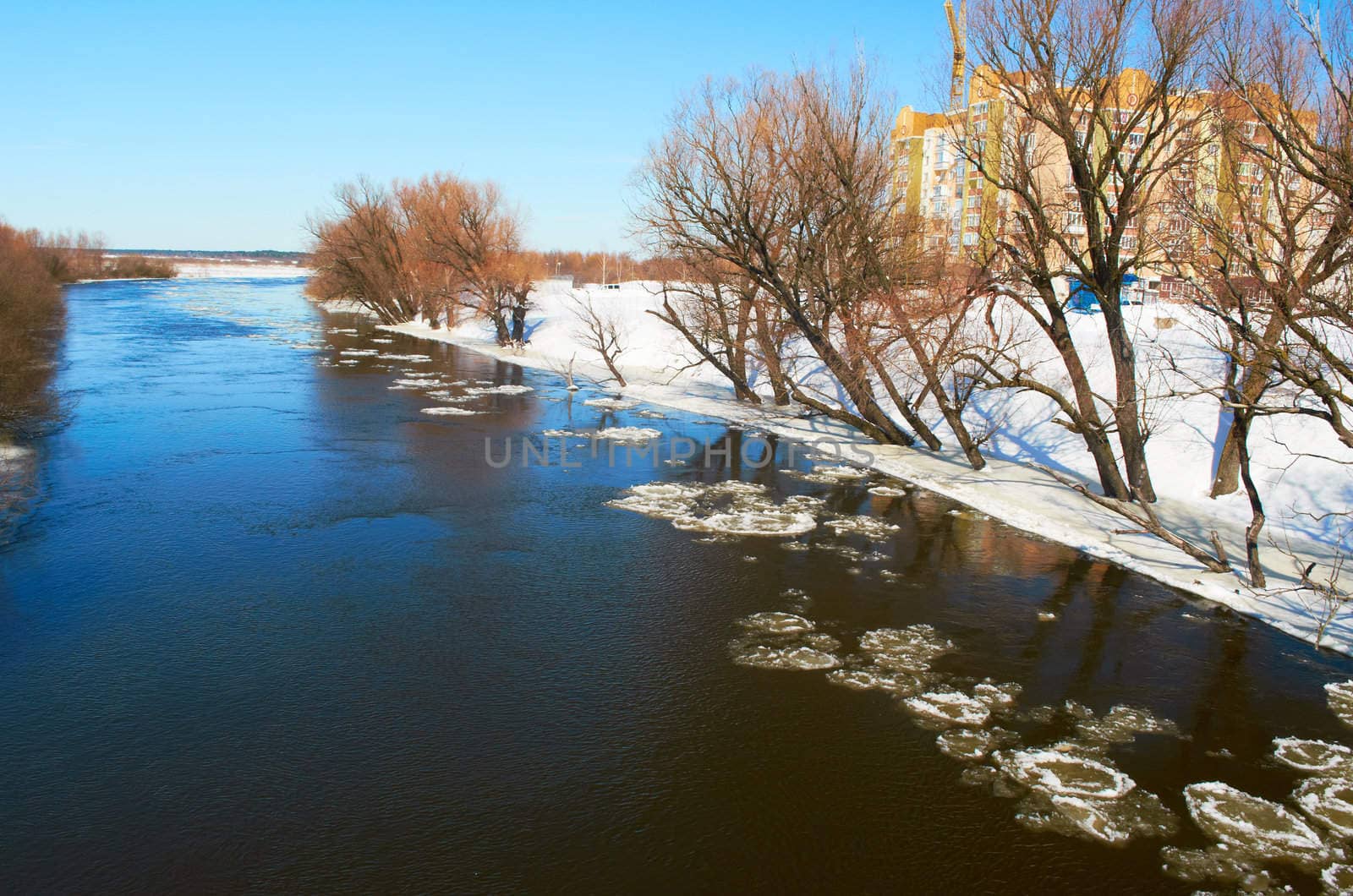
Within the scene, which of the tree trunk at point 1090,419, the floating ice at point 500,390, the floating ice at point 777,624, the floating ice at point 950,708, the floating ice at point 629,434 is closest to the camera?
the floating ice at point 950,708

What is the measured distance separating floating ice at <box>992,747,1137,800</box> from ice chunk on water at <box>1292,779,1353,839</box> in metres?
1.12

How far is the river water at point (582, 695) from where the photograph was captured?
5840 millimetres

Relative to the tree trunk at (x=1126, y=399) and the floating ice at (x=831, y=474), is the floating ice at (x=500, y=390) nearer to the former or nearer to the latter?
the floating ice at (x=831, y=474)

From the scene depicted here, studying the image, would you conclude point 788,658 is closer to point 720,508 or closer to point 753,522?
point 753,522

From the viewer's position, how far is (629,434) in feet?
68.0

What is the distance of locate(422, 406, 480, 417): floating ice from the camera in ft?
74.4

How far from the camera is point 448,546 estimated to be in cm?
1195

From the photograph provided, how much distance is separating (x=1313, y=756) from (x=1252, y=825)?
146 cm

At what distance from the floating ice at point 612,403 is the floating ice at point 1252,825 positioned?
19380 millimetres

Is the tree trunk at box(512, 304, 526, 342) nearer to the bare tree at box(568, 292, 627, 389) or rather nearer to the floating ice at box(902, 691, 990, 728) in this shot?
the bare tree at box(568, 292, 627, 389)

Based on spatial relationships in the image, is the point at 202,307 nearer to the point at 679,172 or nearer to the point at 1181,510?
the point at 679,172

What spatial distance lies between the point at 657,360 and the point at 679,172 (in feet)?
45.2

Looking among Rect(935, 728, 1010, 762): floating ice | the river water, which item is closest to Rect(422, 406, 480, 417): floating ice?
the river water

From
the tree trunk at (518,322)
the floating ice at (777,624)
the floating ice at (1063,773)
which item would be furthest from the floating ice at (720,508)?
the tree trunk at (518,322)
